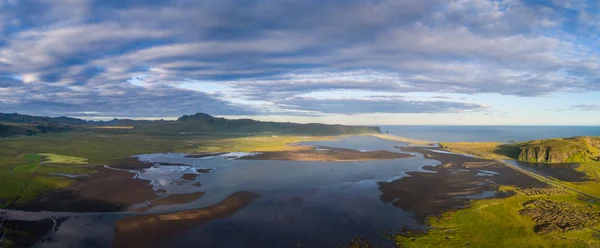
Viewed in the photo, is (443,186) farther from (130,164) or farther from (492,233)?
(130,164)

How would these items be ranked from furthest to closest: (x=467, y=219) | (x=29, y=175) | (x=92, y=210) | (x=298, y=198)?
1. (x=29, y=175)
2. (x=298, y=198)
3. (x=92, y=210)
4. (x=467, y=219)

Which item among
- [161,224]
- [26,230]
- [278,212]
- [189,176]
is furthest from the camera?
[189,176]

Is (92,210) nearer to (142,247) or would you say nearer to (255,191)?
(142,247)

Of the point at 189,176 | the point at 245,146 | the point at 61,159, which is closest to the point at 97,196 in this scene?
the point at 189,176

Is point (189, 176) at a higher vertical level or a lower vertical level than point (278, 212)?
higher

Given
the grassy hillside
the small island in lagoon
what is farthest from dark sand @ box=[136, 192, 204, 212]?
the grassy hillside

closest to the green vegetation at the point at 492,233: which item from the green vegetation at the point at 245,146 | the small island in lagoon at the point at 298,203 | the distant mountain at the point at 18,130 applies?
the small island in lagoon at the point at 298,203

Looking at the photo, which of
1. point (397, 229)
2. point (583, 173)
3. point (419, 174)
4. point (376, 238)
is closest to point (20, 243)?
point (376, 238)
